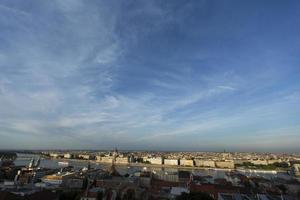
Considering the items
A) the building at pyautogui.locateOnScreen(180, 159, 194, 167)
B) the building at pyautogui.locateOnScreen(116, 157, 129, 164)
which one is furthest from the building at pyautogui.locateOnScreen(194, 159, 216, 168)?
the building at pyautogui.locateOnScreen(116, 157, 129, 164)

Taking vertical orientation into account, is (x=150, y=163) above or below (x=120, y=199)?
above

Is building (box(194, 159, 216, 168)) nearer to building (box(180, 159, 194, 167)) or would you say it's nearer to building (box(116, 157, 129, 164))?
building (box(180, 159, 194, 167))

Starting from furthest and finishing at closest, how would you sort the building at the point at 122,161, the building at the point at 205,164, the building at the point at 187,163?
the building at the point at 122,161
the building at the point at 187,163
the building at the point at 205,164

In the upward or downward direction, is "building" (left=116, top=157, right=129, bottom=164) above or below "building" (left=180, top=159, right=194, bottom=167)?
above

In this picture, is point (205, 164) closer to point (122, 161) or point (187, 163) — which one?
point (187, 163)

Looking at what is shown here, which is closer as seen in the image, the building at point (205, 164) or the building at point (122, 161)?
the building at point (205, 164)

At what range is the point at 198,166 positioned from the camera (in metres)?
99.4

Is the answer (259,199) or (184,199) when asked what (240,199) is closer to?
(259,199)

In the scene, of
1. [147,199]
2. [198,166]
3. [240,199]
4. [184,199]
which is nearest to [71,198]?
[147,199]

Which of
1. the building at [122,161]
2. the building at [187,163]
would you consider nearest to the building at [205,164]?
the building at [187,163]

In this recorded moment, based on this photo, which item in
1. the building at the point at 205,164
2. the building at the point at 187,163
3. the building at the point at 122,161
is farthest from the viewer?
the building at the point at 122,161

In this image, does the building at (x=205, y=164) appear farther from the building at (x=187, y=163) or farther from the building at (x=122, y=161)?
the building at (x=122, y=161)

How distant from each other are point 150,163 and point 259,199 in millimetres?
82637

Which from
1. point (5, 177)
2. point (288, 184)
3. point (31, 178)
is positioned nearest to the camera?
point (288, 184)
